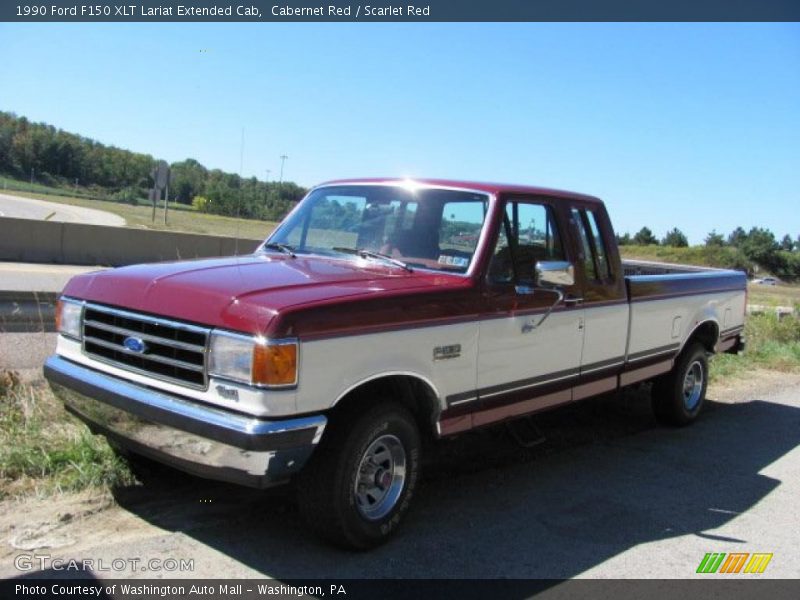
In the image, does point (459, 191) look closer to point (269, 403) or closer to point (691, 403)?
point (269, 403)

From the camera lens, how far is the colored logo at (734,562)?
157 inches

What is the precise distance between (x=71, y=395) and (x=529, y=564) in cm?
270

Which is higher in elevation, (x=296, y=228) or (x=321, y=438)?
(x=296, y=228)

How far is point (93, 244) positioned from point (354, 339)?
19.3 m

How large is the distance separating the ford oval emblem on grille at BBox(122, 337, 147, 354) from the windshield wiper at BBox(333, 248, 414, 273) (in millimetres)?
1526

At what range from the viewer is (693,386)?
7.24 metres

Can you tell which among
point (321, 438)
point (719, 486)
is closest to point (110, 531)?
point (321, 438)

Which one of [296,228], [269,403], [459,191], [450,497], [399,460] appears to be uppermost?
[459,191]

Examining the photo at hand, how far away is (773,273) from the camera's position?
92375mm

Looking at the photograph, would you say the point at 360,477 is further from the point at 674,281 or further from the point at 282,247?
the point at 674,281

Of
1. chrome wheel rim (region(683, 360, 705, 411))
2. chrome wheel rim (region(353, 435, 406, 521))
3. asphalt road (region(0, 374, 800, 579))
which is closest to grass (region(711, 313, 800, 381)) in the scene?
chrome wheel rim (region(683, 360, 705, 411))

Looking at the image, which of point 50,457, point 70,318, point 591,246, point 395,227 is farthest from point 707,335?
point 50,457

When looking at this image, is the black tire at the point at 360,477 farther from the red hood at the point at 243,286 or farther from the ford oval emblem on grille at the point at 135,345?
the ford oval emblem on grille at the point at 135,345

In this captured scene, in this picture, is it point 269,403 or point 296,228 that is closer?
point 269,403
